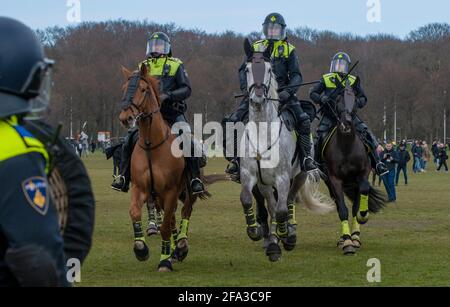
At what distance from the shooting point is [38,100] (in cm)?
347

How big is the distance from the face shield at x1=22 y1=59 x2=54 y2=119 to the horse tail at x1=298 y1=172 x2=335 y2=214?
12127mm

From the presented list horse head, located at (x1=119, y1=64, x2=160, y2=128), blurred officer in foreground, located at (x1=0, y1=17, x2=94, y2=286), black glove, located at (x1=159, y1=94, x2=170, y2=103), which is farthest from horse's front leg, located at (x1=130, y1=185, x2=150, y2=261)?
blurred officer in foreground, located at (x1=0, y1=17, x2=94, y2=286)

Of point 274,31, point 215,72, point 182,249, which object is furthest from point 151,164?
point 215,72

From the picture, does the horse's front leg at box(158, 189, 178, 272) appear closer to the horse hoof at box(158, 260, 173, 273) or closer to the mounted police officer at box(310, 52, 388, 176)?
the horse hoof at box(158, 260, 173, 273)

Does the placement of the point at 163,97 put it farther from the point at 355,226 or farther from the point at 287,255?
the point at 355,226

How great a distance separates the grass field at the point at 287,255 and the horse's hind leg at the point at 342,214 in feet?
0.54

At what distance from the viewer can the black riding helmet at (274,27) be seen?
46.0ft

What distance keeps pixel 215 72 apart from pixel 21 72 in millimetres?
100577

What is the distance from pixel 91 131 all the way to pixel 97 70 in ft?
26.2

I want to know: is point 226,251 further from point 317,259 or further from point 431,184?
point 431,184

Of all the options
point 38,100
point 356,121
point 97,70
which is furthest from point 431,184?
point 97,70

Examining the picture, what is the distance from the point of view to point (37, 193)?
325cm

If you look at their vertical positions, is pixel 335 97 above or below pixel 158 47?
below

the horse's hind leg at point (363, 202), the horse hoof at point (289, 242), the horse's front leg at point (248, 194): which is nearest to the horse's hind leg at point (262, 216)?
the horse hoof at point (289, 242)
